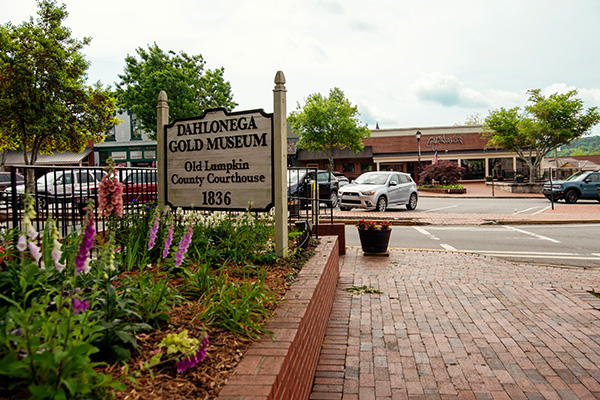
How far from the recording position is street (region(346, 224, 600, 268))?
8617 mm

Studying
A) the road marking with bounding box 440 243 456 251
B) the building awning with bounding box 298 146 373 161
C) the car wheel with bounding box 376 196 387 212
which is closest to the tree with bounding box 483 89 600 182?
the building awning with bounding box 298 146 373 161

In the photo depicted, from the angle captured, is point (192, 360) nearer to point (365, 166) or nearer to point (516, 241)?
point (516, 241)

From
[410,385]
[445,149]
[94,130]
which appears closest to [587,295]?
[410,385]

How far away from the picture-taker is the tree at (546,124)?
31969mm

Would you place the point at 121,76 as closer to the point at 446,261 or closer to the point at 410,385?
the point at 446,261

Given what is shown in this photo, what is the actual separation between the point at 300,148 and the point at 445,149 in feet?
51.8

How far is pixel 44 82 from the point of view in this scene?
66.8ft

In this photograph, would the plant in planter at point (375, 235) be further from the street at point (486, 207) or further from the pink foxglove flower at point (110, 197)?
the street at point (486, 207)

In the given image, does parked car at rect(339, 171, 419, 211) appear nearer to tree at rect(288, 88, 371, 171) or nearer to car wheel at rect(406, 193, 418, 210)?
car wheel at rect(406, 193, 418, 210)

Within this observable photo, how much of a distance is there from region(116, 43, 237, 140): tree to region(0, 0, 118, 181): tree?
11.2 metres

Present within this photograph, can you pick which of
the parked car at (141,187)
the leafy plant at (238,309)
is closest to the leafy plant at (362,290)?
the leafy plant at (238,309)

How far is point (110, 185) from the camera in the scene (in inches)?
135

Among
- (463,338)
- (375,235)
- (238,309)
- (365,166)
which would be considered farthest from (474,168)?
(238,309)

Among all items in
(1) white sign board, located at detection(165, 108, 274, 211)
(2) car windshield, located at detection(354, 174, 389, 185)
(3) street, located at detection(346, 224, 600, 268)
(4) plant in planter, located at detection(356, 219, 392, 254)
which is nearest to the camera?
(1) white sign board, located at detection(165, 108, 274, 211)
